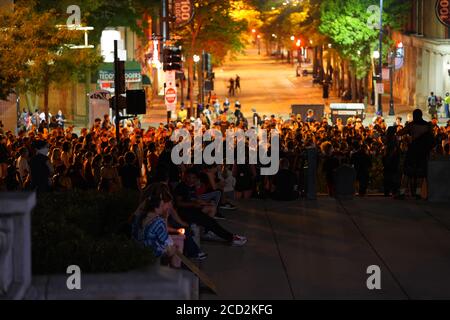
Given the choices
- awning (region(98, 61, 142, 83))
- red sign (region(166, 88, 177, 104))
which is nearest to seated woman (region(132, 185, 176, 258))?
red sign (region(166, 88, 177, 104))

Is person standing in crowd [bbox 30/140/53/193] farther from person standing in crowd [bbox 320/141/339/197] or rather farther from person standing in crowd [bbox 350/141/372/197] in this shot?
person standing in crowd [bbox 350/141/372/197]

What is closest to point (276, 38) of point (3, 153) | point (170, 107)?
point (170, 107)

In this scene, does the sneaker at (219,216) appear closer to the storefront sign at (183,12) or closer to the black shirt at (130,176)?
the black shirt at (130,176)

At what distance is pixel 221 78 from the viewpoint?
361 feet

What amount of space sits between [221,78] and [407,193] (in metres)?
89.6

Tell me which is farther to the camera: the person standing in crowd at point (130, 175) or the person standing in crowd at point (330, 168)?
the person standing in crowd at point (330, 168)

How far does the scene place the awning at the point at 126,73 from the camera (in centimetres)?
4800

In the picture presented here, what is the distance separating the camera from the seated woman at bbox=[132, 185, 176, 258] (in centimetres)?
1234

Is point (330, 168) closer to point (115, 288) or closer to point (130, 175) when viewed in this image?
point (130, 175)

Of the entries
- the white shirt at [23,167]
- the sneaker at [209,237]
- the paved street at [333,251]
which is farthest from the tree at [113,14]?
the sneaker at [209,237]

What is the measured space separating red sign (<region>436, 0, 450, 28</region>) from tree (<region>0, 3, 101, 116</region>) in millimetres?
17851

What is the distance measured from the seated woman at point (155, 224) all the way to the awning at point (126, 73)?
35270 millimetres
